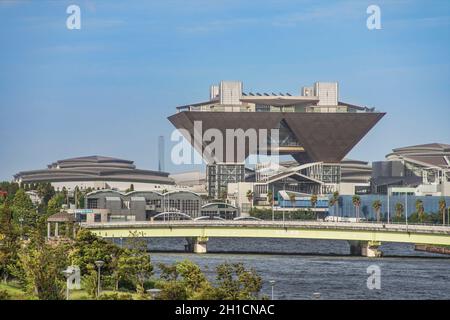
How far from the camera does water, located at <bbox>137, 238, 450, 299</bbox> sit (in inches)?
3039

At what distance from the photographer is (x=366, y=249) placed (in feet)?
422

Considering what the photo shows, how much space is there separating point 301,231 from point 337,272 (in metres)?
37.2

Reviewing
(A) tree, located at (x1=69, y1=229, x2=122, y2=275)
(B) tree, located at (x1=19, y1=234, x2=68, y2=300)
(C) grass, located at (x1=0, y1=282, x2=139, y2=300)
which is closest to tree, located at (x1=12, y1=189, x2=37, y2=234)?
(A) tree, located at (x1=69, y1=229, x2=122, y2=275)

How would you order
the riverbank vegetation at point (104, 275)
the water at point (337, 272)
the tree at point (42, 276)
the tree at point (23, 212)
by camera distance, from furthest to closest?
the tree at point (23, 212) < the water at point (337, 272) < the tree at point (42, 276) < the riverbank vegetation at point (104, 275)

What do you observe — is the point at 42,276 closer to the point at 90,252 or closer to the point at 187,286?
the point at 187,286

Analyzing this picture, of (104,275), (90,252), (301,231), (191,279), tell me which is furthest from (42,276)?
(301,231)

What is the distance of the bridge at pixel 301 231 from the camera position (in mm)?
124312

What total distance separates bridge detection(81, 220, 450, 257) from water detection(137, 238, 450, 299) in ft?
7.49

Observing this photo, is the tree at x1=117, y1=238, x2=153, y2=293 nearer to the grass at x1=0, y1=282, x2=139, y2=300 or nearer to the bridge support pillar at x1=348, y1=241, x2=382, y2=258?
the grass at x1=0, y1=282, x2=139, y2=300

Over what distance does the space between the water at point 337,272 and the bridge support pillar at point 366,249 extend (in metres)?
1.68

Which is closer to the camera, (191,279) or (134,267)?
(191,279)

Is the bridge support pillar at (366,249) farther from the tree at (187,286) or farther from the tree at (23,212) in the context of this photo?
the tree at (187,286)

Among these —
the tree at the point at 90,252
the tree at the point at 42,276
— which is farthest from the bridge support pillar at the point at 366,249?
the tree at the point at 42,276

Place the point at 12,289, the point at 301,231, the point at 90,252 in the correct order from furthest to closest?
the point at 301,231 < the point at 90,252 < the point at 12,289
